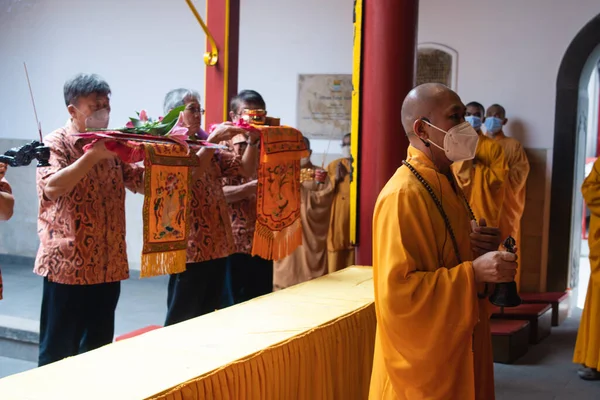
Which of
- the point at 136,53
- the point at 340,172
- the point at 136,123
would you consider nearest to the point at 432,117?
the point at 136,123

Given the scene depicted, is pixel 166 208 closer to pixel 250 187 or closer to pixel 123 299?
pixel 250 187

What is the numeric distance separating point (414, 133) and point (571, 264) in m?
5.33

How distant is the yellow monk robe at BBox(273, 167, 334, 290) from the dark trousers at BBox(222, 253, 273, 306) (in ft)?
9.45

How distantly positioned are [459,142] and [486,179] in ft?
15.2

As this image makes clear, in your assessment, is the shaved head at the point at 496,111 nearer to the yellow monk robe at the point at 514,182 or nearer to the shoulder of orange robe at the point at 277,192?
the yellow monk robe at the point at 514,182

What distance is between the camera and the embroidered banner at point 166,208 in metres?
3.05

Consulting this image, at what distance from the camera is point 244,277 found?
3855mm

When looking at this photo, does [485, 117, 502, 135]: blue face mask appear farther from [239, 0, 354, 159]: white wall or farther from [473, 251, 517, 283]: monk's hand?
[473, 251, 517, 283]: monk's hand

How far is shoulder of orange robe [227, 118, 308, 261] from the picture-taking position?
3656 mm

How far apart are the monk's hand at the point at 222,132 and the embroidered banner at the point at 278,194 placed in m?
0.17

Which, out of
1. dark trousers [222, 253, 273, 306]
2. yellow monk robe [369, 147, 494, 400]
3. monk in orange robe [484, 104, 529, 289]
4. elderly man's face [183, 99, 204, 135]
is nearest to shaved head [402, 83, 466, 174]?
yellow monk robe [369, 147, 494, 400]

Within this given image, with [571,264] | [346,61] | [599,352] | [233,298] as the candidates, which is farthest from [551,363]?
[346,61]

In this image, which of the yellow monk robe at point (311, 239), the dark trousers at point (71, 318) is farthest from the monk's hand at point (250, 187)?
the yellow monk robe at point (311, 239)

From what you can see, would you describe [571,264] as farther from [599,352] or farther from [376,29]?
[376,29]
